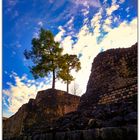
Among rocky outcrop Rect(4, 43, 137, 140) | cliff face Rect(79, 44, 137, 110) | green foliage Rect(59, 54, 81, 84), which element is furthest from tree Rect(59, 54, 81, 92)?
cliff face Rect(79, 44, 137, 110)

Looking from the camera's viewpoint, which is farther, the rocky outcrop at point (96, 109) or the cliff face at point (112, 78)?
the cliff face at point (112, 78)

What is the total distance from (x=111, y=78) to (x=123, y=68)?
719 millimetres

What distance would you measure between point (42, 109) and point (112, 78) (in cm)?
570

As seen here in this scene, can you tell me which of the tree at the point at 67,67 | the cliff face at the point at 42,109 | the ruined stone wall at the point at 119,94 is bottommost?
the cliff face at the point at 42,109

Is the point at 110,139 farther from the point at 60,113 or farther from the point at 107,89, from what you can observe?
the point at 60,113

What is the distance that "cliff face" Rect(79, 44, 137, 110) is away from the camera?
8.84 meters

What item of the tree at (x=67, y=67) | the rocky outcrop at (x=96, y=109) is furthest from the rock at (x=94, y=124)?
the tree at (x=67, y=67)

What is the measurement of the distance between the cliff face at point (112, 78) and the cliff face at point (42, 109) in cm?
349

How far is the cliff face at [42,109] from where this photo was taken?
13855 mm

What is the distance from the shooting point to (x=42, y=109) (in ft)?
46.5

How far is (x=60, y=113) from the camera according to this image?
14312 millimetres

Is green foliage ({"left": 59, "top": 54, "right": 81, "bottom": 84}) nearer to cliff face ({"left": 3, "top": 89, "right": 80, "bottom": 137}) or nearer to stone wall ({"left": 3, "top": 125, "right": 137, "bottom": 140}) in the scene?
cliff face ({"left": 3, "top": 89, "right": 80, "bottom": 137})

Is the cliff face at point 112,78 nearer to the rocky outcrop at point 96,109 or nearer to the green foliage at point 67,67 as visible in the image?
the rocky outcrop at point 96,109

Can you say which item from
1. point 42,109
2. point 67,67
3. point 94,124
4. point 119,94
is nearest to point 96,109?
point 94,124
